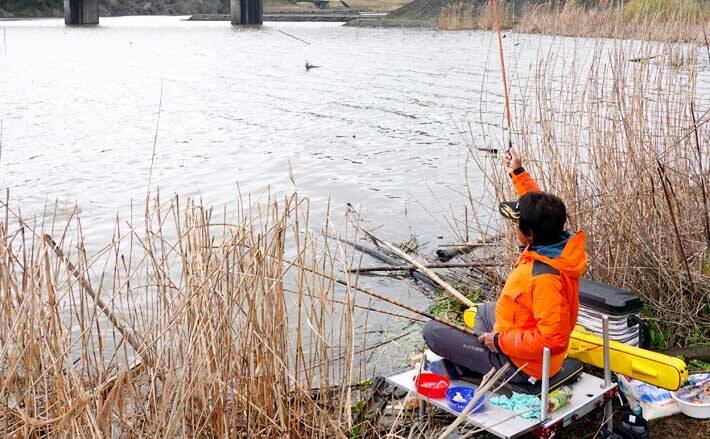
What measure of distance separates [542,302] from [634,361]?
681 mm

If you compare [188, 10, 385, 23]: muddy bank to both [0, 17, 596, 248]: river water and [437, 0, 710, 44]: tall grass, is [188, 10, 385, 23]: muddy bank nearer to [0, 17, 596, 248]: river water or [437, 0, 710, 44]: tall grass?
[0, 17, 596, 248]: river water

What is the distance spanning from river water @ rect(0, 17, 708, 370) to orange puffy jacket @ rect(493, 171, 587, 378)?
4.07ft

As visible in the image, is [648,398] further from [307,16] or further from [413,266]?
[307,16]

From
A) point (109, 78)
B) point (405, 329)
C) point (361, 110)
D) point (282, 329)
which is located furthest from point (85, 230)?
point (109, 78)

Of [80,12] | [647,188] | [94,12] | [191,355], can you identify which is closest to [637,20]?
[647,188]

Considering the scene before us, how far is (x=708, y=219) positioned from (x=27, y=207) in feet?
29.1

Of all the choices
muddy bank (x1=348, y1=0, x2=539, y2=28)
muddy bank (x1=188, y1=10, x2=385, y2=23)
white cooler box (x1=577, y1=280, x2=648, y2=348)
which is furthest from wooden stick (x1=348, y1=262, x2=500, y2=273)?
muddy bank (x1=188, y1=10, x2=385, y2=23)

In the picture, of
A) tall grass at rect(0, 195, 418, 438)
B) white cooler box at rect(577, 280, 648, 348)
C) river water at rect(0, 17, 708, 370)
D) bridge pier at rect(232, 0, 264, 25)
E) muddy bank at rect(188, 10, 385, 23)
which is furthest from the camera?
muddy bank at rect(188, 10, 385, 23)

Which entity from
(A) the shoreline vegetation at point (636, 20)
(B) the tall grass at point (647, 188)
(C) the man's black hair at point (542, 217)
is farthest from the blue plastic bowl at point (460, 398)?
(A) the shoreline vegetation at point (636, 20)

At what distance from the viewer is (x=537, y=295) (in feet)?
13.0

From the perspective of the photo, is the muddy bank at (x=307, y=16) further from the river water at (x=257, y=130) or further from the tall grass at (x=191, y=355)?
the tall grass at (x=191, y=355)

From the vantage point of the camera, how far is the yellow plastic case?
4074mm

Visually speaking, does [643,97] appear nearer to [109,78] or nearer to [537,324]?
[537,324]

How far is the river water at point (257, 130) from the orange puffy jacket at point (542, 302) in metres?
1.24
